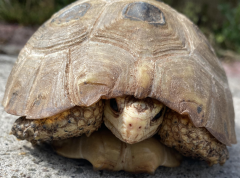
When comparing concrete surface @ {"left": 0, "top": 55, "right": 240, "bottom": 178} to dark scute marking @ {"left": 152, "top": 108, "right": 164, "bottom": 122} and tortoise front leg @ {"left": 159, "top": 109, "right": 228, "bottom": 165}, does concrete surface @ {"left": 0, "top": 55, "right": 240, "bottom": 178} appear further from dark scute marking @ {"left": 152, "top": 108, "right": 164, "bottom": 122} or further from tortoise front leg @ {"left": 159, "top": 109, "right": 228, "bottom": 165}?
dark scute marking @ {"left": 152, "top": 108, "right": 164, "bottom": 122}

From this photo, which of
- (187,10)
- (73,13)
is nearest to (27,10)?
(187,10)

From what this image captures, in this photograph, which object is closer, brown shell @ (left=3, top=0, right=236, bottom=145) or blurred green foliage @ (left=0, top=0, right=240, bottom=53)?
brown shell @ (left=3, top=0, right=236, bottom=145)

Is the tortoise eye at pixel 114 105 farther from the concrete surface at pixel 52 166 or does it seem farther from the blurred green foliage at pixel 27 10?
the blurred green foliage at pixel 27 10

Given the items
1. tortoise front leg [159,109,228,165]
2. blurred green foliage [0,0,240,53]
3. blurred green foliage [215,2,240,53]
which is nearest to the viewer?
tortoise front leg [159,109,228,165]

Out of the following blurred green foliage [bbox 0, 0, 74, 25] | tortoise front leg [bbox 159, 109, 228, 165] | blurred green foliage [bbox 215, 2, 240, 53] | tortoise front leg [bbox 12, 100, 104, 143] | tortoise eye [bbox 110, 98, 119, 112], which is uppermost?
tortoise eye [bbox 110, 98, 119, 112]

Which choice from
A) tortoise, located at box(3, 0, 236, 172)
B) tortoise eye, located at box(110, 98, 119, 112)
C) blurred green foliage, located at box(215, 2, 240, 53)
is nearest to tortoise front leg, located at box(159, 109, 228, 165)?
tortoise, located at box(3, 0, 236, 172)

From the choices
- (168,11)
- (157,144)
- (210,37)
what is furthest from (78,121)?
(210,37)

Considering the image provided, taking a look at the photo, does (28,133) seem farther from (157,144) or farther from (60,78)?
(157,144)

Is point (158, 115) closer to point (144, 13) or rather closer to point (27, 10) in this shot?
point (144, 13)
